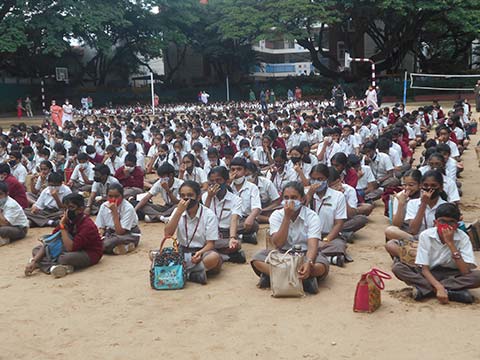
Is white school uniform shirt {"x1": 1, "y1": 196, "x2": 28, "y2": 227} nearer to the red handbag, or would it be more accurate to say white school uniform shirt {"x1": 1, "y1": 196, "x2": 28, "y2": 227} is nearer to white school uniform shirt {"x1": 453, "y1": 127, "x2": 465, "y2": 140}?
the red handbag

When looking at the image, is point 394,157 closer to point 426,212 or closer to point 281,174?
point 281,174

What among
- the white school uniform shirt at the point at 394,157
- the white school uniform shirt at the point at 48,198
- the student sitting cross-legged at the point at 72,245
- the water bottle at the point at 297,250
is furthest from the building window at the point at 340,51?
the water bottle at the point at 297,250

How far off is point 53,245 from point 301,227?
2.75 m

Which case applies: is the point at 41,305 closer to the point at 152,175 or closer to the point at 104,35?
the point at 152,175

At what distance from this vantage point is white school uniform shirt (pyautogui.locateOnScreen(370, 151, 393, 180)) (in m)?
9.65

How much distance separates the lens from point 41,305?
18.0 ft

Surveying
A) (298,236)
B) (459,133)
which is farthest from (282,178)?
(459,133)

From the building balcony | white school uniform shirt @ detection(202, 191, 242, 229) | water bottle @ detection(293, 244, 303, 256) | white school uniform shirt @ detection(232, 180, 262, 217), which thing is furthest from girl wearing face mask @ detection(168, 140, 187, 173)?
the building balcony

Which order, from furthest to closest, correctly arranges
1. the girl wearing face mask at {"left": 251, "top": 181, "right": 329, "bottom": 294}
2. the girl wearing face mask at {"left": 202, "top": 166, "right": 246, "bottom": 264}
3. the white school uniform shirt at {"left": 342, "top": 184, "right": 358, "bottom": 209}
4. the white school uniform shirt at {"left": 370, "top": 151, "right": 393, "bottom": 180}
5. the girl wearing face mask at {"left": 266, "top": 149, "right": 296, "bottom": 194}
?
the white school uniform shirt at {"left": 370, "top": 151, "right": 393, "bottom": 180}, the girl wearing face mask at {"left": 266, "top": 149, "right": 296, "bottom": 194}, the white school uniform shirt at {"left": 342, "top": 184, "right": 358, "bottom": 209}, the girl wearing face mask at {"left": 202, "top": 166, "right": 246, "bottom": 264}, the girl wearing face mask at {"left": 251, "top": 181, "right": 329, "bottom": 294}

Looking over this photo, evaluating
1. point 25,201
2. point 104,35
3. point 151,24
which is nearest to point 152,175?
point 25,201

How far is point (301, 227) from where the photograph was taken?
5.74 m

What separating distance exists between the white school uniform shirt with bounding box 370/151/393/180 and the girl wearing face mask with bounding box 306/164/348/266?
3235 millimetres

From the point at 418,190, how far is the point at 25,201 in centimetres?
595

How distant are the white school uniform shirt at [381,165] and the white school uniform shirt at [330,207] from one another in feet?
11.2
